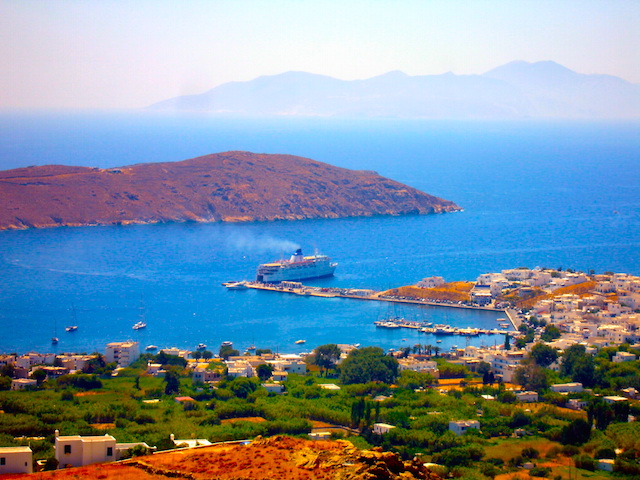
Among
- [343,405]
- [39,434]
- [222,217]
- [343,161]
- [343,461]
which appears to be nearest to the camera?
[343,461]

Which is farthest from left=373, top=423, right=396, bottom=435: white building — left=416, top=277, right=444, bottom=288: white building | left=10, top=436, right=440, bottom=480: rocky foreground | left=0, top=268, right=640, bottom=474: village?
left=416, top=277, right=444, bottom=288: white building

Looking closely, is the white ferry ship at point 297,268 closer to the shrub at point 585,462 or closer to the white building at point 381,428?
the white building at point 381,428

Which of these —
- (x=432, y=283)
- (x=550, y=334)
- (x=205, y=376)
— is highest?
(x=432, y=283)

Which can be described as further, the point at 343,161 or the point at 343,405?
the point at 343,161

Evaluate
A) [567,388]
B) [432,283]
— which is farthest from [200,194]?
[567,388]

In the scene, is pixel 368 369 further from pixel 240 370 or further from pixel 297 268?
pixel 297 268

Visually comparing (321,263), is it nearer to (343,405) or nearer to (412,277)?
(412,277)

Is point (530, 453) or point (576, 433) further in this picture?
point (576, 433)

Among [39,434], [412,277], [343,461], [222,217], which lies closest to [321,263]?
[412,277]
